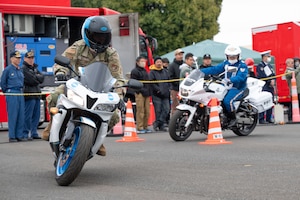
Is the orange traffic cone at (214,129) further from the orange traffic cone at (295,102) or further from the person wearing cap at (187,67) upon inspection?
the orange traffic cone at (295,102)

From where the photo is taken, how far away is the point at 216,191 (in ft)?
23.7

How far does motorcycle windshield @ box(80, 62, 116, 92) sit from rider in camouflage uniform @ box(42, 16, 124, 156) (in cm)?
39

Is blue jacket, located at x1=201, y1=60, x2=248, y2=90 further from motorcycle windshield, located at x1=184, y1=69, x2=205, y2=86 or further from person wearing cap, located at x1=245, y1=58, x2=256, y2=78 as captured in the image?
person wearing cap, located at x1=245, y1=58, x2=256, y2=78

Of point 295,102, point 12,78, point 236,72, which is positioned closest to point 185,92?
point 236,72

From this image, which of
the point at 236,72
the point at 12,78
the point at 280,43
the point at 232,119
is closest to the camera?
the point at 236,72

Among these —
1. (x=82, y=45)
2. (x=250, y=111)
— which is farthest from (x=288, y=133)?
(x=82, y=45)

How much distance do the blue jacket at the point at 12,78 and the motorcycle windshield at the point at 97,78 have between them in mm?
7203

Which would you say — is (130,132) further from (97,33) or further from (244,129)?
(97,33)

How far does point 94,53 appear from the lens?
927 centimetres

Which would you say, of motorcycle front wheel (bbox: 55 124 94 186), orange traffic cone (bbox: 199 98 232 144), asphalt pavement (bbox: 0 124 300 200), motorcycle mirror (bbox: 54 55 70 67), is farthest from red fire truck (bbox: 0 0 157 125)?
motorcycle front wheel (bbox: 55 124 94 186)

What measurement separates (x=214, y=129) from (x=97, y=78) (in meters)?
5.28

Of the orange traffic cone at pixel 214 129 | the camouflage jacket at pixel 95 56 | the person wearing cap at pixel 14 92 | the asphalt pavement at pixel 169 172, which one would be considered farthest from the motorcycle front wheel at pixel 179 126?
the camouflage jacket at pixel 95 56

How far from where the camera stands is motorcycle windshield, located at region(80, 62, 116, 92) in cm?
823

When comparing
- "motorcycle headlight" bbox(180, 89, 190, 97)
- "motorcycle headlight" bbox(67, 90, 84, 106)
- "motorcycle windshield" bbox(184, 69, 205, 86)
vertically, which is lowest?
"motorcycle headlight" bbox(67, 90, 84, 106)
